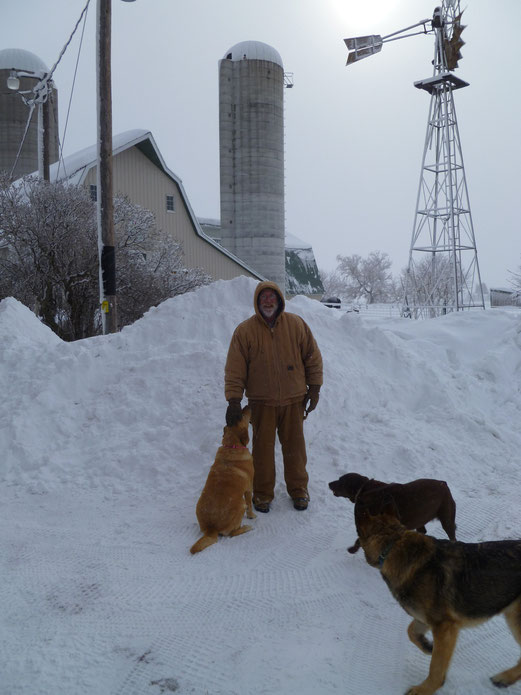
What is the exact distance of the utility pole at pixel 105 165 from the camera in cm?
828

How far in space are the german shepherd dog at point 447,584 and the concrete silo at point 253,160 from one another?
885 inches

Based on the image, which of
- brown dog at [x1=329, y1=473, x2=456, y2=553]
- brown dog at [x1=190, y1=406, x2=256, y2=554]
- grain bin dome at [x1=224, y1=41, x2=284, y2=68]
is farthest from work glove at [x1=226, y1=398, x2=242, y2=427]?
grain bin dome at [x1=224, y1=41, x2=284, y2=68]

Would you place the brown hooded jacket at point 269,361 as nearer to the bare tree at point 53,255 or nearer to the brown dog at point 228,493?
the brown dog at point 228,493

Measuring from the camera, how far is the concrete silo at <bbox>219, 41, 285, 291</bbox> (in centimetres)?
2458

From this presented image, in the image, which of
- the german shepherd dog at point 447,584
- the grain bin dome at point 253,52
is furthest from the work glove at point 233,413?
the grain bin dome at point 253,52

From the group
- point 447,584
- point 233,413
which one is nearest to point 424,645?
point 447,584

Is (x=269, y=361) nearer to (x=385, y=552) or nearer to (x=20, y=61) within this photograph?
→ (x=385, y=552)

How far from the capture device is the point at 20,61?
31.6 metres

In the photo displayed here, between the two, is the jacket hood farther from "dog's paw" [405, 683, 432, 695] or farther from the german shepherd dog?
"dog's paw" [405, 683, 432, 695]

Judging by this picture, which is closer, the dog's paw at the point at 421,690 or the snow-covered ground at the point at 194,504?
the dog's paw at the point at 421,690

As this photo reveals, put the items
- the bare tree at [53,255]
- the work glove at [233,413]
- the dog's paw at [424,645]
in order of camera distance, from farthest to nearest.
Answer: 1. the bare tree at [53,255]
2. the work glove at [233,413]
3. the dog's paw at [424,645]

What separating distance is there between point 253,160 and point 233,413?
22.3m

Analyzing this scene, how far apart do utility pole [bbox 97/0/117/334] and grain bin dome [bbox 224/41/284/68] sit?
62.9 feet

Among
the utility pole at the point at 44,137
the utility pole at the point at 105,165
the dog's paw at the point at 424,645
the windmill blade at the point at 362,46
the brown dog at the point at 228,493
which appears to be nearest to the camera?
the dog's paw at the point at 424,645
